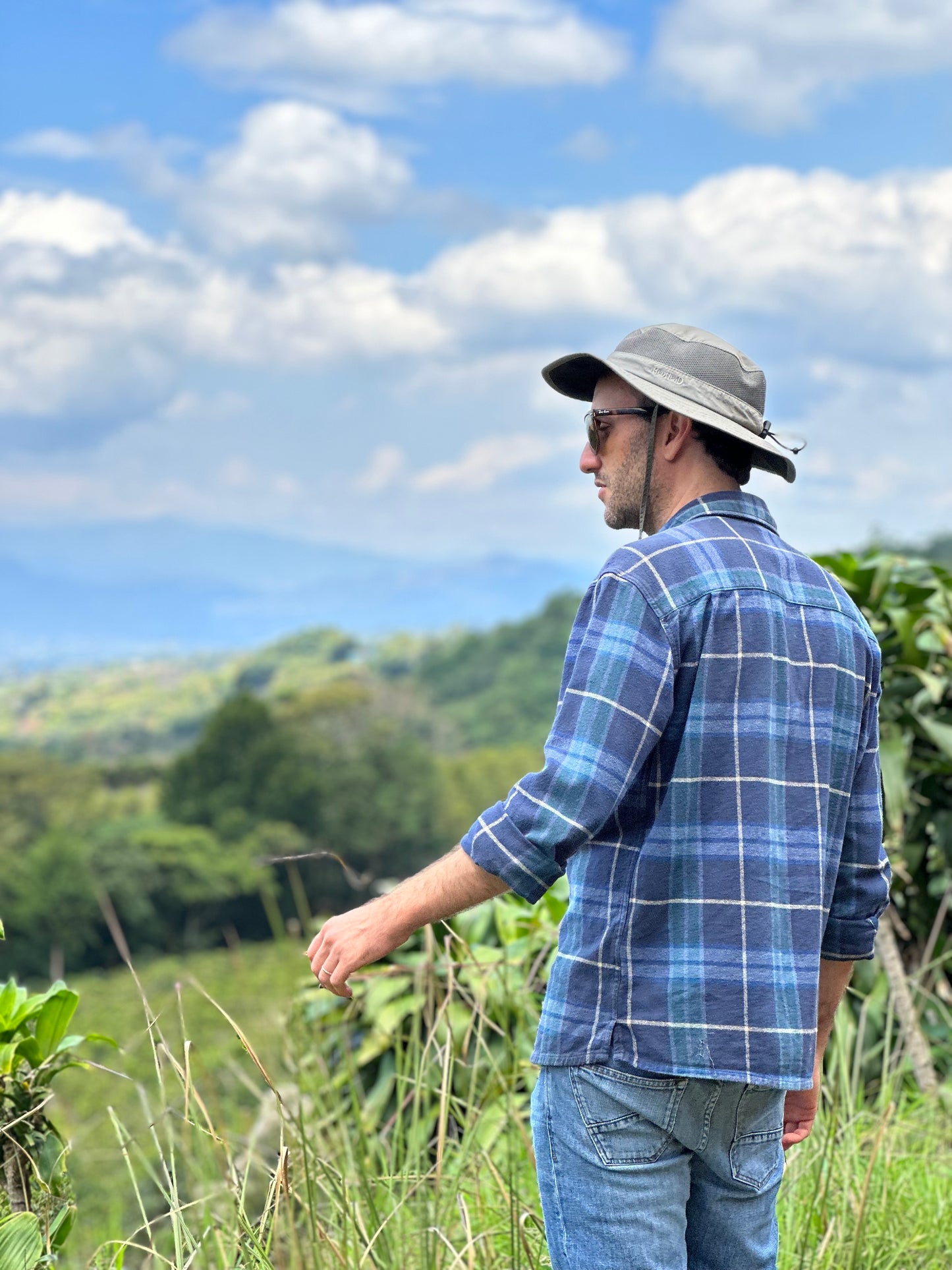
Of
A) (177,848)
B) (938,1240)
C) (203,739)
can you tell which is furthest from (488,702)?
(938,1240)

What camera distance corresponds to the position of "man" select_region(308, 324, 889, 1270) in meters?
1.40

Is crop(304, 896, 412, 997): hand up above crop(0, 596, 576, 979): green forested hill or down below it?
above

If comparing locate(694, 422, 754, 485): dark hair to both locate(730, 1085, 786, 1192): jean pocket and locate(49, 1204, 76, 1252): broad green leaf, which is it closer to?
locate(730, 1085, 786, 1192): jean pocket

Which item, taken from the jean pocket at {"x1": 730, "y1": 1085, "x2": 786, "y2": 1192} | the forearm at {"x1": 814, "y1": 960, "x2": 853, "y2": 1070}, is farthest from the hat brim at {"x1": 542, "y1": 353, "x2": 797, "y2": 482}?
the jean pocket at {"x1": 730, "y1": 1085, "x2": 786, "y2": 1192}

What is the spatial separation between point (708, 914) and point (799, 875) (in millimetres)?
127

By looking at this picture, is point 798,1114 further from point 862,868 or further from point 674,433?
point 674,433

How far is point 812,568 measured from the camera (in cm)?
158

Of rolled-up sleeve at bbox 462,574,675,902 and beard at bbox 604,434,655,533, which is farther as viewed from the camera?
beard at bbox 604,434,655,533

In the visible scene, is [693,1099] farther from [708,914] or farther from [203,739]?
[203,739]

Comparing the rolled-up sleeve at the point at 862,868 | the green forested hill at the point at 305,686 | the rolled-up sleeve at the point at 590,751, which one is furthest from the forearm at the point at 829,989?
the green forested hill at the point at 305,686

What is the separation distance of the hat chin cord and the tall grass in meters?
0.80

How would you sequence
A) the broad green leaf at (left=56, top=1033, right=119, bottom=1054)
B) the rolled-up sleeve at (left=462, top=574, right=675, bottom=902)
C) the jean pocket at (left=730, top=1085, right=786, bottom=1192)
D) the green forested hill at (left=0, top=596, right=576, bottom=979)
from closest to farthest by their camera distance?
the rolled-up sleeve at (left=462, top=574, right=675, bottom=902) → the jean pocket at (left=730, top=1085, right=786, bottom=1192) → the broad green leaf at (left=56, top=1033, right=119, bottom=1054) → the green forested hill at (left=0, top=596, right=576, bottom=979)

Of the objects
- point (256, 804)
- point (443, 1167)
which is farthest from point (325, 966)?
point (256, 804)

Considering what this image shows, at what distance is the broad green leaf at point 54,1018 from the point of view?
5.87 ft
